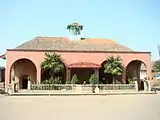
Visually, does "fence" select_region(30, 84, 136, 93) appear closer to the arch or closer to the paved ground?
the arch

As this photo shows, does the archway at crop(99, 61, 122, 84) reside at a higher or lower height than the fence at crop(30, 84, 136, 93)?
higher

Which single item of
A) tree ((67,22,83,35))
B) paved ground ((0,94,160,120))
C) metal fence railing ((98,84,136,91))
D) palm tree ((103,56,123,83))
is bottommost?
paved ground ((0,94,160,120))

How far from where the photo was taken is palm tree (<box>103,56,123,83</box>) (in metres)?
35.7

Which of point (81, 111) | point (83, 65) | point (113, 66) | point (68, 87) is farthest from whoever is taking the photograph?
point (83, 65)

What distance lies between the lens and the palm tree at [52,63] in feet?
114

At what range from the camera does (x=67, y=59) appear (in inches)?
1467

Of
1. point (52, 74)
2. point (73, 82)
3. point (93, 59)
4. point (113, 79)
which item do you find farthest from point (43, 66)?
point (113, 79)

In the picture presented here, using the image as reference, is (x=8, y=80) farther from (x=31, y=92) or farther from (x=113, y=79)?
(x=113, y=79)

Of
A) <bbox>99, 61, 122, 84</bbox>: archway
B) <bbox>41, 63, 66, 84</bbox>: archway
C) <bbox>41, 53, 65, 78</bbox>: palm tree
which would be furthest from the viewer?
<bbox>99, 61, 122, 84</bbox>: archway

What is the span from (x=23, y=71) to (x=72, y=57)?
670 centimetres

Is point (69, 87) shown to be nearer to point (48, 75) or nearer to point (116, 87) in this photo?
point (116, 87)

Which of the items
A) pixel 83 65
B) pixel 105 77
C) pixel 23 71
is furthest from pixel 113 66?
pixel 23 71

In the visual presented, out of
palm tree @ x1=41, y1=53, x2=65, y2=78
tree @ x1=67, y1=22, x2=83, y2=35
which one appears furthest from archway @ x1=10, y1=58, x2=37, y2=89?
tree @ x1=67, y1=22, x2=83, y2=35

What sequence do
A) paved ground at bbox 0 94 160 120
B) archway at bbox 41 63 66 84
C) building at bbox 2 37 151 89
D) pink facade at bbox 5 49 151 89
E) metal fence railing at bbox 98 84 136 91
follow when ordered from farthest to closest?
1. archway at bbox 41 63 66 84
2. building at bbox 2 37 151 89
3. pink facade at bbox 5 49 151 89
4. metal fence railing at bbox 98 84 136 91
5. paved ground at bbox 0 94 160 120
